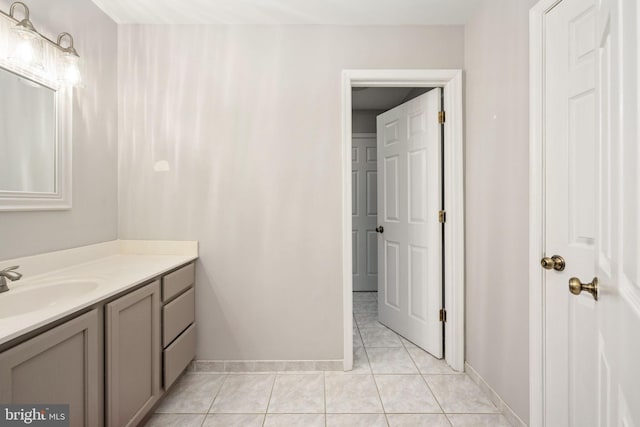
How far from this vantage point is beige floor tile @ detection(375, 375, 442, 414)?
5.93 ft

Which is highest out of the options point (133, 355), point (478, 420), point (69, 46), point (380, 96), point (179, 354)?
point (380, 96)

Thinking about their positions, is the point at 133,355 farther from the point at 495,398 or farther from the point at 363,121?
the point at 363,121

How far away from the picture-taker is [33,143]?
5.14 feet

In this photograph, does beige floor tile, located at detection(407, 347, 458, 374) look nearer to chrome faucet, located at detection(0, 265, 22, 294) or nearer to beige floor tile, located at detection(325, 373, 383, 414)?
beige floor tile, located at detection(325, 373, 383, 414)

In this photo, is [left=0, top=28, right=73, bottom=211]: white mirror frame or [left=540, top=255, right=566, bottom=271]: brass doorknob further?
[left=0, top=28, right=73, bottom=211]: white mirror frame

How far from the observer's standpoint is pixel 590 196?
121 centimetres

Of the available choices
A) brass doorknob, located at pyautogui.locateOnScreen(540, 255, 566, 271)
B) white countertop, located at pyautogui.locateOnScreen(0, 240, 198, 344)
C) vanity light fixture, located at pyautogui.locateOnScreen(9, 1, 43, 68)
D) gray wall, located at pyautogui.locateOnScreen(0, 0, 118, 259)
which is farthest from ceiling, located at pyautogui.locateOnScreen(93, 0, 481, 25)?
brass doorknob, located at pyautogui.locateOnScreen(540, 255, 566, 271)

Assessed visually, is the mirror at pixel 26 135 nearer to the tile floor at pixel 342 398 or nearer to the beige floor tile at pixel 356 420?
the tile floor at pixel 342 398

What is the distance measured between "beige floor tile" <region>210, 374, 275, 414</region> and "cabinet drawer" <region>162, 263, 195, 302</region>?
2.31ft

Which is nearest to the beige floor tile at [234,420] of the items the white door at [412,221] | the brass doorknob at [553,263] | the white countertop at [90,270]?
the white countertop at [90,270]

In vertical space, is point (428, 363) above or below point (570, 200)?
below

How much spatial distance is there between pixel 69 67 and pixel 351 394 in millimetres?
2500

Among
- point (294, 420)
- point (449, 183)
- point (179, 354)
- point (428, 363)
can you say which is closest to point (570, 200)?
point (449, 183)

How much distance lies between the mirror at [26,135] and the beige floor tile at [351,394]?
1996 mm
